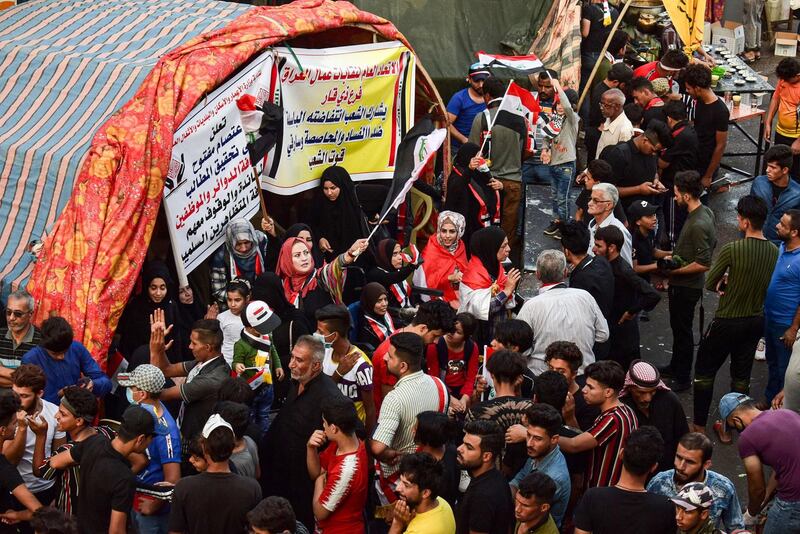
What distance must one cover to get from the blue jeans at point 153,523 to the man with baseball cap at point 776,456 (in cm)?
331

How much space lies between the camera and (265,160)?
33.5ft

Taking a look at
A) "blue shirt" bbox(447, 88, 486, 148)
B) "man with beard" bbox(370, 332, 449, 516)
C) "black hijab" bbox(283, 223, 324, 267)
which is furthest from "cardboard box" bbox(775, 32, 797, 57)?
"man with beard" bbox(370, 332, 449, 516)

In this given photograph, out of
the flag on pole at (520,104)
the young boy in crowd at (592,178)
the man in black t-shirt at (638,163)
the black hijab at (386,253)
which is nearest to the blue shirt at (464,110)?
the flag on pole at (520,104)

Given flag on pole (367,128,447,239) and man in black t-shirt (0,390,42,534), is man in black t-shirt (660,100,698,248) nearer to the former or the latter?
flag on pole (367,128,447,239)

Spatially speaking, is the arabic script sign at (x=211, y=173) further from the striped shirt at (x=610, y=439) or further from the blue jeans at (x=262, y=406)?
the striped shirt at (x=610, y=439)

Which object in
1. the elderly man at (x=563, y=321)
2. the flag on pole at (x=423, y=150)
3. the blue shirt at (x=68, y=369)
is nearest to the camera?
the blue shirt at (x=68, y=369)

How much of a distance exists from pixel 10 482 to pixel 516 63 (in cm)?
769

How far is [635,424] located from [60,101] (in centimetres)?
539

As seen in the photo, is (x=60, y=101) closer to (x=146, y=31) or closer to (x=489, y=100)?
(x=146, y=31)

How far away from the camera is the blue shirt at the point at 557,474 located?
6.70m

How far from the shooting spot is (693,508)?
6.30 meters

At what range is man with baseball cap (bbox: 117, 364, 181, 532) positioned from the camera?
22.5 feet

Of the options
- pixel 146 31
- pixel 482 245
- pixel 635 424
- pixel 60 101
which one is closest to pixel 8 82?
pixel 60 101

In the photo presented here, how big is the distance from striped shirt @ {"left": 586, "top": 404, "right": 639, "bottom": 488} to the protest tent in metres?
3.41
